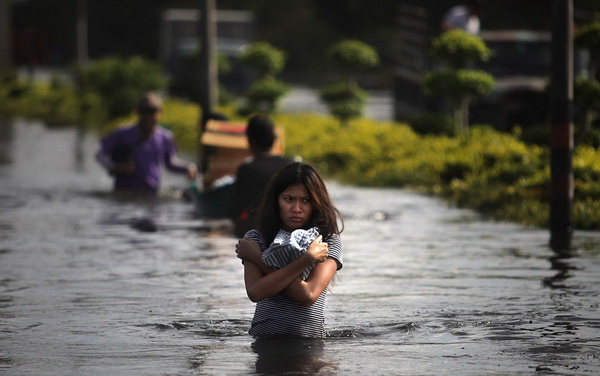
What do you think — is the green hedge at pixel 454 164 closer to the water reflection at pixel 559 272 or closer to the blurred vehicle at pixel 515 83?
the blurred vehicle at pixel 515 83

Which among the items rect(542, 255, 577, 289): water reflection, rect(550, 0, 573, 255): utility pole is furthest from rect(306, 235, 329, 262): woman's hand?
rect(550, 0, 573, 255): utility pole

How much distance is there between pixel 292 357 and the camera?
9.95m

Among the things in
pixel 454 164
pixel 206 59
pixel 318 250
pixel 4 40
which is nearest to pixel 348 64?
pixel 206 59

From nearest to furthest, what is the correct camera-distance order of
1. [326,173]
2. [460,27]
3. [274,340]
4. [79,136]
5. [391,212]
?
[274,340] < [391,212] < [326,173] < [460,27] < [79,136]

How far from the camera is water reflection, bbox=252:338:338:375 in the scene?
9.58 meters

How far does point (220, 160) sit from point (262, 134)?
516cm

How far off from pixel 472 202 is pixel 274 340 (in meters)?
11.3

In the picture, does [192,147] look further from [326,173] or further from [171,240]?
[171,240]

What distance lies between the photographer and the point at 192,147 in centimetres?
3331

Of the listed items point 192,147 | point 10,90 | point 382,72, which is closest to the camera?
point 192,147

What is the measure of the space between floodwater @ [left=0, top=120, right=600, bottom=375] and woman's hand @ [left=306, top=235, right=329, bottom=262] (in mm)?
681

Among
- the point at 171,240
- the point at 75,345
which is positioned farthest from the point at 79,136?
the point at 75,345

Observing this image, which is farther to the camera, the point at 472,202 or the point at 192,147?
the point at 192,147

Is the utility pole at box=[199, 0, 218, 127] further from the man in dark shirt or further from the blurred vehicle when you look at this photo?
the man in dark shirt
